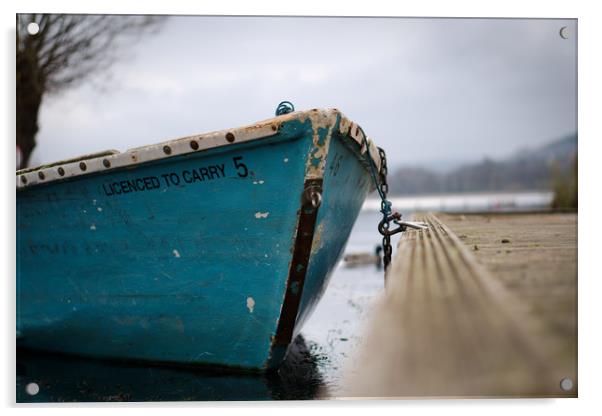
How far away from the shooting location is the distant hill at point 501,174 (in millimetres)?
3994

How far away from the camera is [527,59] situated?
375 cm

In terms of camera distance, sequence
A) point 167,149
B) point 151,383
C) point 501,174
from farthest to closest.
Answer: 1. point 501,174
2. point 151,383
3. point 167,149

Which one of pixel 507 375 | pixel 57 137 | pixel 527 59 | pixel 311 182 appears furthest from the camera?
pixel 57 137

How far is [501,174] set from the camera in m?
4.84

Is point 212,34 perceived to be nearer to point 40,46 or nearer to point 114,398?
point 40,46

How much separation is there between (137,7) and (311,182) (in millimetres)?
1528

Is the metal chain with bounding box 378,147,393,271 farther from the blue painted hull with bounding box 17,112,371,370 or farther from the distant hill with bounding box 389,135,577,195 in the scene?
the distant hill with bounding box 389,135,577,195

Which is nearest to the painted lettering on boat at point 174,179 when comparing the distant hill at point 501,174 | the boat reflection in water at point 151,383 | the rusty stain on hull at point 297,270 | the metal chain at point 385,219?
the rusty stain on hull at point 297,270

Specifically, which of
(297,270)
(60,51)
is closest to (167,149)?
(297,270)

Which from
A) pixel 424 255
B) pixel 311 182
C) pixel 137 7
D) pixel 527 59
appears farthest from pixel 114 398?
pixel 527 59

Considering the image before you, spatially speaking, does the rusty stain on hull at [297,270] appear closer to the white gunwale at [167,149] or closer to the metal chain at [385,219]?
the white gunwale at [167,149]

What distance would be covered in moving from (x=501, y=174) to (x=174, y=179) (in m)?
2.86

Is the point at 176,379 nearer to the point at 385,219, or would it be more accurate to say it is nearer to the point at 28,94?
the point at 385,219

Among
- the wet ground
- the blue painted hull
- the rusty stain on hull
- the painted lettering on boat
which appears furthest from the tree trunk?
the rusty stain on hull
